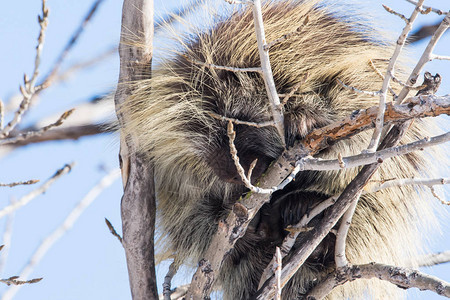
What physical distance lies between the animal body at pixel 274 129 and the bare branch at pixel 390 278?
372mm

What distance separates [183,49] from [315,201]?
900 mm

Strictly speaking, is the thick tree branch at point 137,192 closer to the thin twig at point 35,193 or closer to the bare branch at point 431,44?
the thin twig at point 35,193

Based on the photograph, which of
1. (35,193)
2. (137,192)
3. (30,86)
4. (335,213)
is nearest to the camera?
(30,86)

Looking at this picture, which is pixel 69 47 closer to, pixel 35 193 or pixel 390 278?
pixel 35 193

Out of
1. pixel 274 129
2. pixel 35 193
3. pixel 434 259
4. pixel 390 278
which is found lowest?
pixel 434 259

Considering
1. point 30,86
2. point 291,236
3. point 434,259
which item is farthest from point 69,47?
point 434,259

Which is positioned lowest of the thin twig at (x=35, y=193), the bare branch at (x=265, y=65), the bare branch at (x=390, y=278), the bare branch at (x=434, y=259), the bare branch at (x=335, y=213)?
→ the bare branch at (x=434, y=259)

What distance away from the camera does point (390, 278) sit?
1.74 meters

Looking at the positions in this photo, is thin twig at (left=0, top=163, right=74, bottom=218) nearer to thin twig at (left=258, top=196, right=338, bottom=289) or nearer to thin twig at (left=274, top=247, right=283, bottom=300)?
thin twig at (left=274, top=247, right=283, bottom=300)

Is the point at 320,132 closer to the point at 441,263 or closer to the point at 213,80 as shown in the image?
the point at 213,80

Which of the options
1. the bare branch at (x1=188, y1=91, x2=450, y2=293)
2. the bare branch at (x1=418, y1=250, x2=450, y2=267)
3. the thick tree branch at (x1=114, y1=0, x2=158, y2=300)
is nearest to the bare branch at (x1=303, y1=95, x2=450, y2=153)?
the bare branch at (x1=188, y1=91, x2=450, y2=293)

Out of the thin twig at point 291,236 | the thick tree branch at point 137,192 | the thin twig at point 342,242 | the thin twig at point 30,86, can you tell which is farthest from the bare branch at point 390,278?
the thin twig at point 30,86

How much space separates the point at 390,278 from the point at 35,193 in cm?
115

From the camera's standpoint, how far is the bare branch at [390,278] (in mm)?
1640
